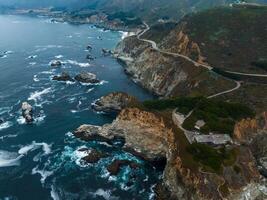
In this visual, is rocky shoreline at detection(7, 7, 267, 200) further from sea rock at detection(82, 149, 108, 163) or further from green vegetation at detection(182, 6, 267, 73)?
green vegetation at detection(182, 6, 267, 73)

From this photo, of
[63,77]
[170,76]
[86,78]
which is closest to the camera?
[170,76]

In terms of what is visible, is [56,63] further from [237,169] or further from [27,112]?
[237,169]

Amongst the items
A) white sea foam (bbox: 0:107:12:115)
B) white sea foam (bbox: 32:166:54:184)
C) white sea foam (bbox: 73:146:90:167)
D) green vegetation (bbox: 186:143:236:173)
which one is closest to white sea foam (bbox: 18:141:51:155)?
white sea foam (bbox: 73:146:90:167)

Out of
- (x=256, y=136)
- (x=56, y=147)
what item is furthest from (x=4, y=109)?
Answer: (x=256, y=136)

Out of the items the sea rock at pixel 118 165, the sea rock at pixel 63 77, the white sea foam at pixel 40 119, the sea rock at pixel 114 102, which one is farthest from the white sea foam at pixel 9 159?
the sea rock at pixel 63 77

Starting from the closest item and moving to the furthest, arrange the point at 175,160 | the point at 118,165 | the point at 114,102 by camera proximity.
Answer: the point at 175,160 < the point at 118,165 < the point at 114,102

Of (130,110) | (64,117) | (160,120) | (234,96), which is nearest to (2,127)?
(64,117)

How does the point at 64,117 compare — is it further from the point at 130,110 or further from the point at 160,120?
the point at 160,120

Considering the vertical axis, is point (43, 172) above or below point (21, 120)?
above
